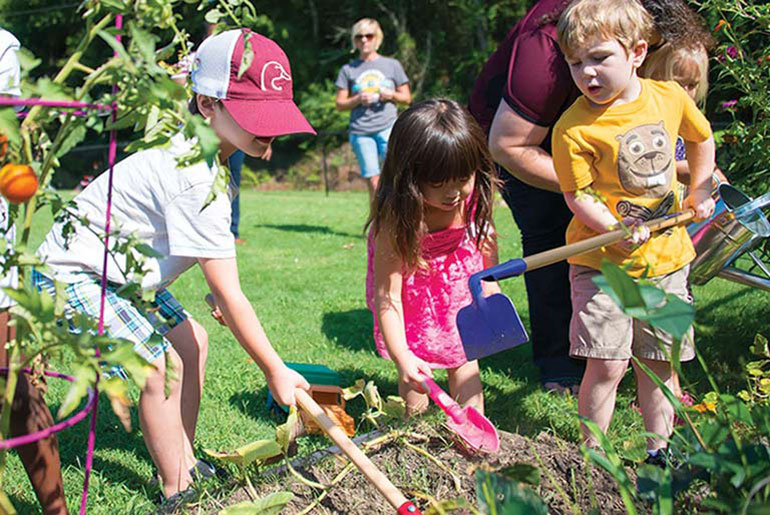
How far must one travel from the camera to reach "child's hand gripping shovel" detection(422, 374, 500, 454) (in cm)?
206

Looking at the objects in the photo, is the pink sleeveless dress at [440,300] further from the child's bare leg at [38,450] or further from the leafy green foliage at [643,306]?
the leafy green foliage at [643,306]

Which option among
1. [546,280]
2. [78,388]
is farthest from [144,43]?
[546,280]

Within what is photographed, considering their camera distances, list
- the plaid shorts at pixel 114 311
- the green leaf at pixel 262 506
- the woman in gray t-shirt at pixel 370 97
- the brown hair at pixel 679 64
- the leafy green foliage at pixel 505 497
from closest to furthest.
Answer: the leafy green foliage at pixel 505 497 → the green leaf at pixel 262 506 → the plaid shorts at pixel 114 311 → the brown hair at pixel 679 64 → the woman in gray t-shirt at pixel 370 97

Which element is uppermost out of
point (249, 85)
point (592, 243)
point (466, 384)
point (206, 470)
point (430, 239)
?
point (249, 85)

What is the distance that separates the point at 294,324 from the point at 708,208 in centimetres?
236

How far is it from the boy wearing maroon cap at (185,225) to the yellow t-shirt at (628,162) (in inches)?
29.2

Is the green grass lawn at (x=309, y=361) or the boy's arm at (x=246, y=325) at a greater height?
the boy's arm at (x=246, y=325)

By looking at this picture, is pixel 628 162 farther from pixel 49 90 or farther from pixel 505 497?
pixel 49 90

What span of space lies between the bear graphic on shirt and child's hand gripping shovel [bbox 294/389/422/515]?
3.48ft

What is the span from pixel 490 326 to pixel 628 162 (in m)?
0.59

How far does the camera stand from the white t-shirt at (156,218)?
192 cm

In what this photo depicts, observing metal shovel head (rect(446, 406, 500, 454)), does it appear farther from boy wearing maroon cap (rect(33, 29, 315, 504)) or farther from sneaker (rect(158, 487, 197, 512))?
sneaker (rect(158, 487, 197, 512))

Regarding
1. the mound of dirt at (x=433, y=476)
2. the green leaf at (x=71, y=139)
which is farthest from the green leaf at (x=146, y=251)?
the mound of dirt at (x=433, y=476)

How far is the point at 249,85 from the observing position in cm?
195
